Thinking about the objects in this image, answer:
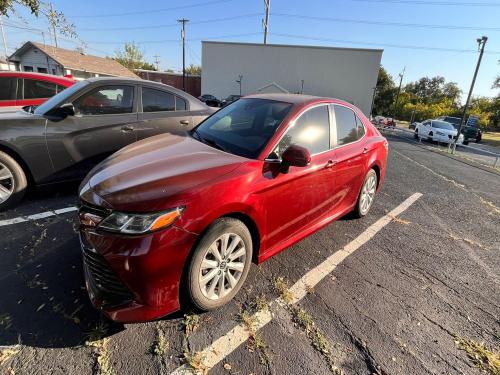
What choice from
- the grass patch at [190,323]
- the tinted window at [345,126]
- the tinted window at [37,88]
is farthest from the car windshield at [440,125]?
the grass patch at [190,323]

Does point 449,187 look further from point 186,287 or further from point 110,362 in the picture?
point 110,362

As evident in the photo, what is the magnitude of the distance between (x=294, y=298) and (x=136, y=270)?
1.41m

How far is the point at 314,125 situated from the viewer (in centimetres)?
323

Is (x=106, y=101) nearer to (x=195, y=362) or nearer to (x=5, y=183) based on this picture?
(x=5, y=183)

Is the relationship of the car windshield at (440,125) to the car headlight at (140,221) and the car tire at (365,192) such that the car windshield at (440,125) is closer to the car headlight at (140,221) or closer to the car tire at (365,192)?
the car tire at (365,192)

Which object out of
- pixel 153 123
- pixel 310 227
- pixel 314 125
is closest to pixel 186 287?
pixel 310 227

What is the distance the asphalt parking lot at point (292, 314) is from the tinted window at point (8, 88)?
3538mm

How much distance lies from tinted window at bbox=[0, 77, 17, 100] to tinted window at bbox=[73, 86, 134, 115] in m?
3.26

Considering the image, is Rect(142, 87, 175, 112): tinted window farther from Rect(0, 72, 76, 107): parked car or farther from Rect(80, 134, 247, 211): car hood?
Rect(0, 72, 76, 107): parked car

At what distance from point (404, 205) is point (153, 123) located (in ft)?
14.2

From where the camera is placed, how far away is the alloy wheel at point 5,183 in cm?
368

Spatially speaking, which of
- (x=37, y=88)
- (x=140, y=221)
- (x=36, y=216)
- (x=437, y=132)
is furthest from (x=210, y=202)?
(x=437, y=132)

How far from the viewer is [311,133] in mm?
3164

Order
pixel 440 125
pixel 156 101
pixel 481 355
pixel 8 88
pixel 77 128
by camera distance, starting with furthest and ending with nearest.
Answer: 1. pixel 440 125
2. pixel 8 88
3. pixel 156 101
4. pixel 77 128
5. pixel 481 355
